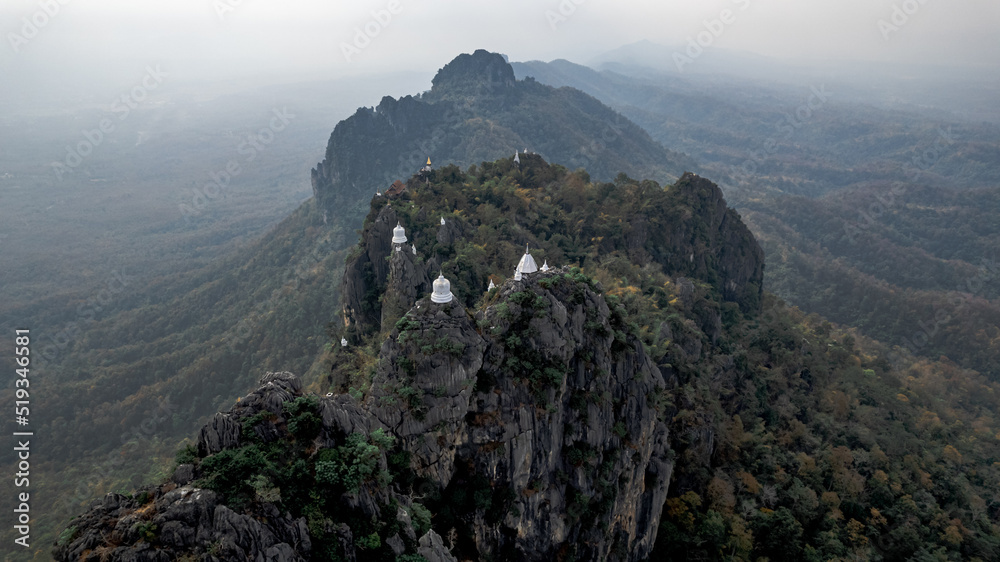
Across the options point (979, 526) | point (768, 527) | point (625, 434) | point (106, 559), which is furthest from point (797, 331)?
point (106, 559)

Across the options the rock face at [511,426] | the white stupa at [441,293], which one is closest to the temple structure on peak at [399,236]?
the rock face at [511,426]

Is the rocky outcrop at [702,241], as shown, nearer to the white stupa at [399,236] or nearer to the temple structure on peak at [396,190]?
the temple structure on peak at [396,190]

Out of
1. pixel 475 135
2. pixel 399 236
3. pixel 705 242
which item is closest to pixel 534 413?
pixel 399 236

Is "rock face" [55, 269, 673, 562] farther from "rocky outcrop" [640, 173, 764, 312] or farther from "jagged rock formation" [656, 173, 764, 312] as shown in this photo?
"jagged rock formation" [656, 173, 764, 312]

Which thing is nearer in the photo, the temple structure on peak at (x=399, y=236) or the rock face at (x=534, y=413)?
the rock face at (x=534, y=413)

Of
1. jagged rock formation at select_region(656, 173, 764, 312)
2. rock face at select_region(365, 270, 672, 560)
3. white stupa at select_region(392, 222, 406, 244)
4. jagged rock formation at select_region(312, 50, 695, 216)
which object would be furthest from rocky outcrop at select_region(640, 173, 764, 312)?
jagged rock formation at select_region(312, 50, 695, 216)

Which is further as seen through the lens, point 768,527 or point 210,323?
point 210,323

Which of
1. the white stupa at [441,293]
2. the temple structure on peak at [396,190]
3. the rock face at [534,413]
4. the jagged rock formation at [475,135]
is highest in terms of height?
the jagged rock formation at [475,135]

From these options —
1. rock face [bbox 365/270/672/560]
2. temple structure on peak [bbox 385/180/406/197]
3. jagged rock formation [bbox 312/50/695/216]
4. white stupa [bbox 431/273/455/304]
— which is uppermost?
jagged rock formation [bbox 312/50/695/216]

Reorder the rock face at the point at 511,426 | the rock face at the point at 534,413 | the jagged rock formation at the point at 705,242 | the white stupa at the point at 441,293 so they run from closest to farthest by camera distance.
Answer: the rock face at the point at 511,426
the rock face at the point at 534,413
the white stupa at the point at 441,293
the jagged rock formation at the point at 705,242

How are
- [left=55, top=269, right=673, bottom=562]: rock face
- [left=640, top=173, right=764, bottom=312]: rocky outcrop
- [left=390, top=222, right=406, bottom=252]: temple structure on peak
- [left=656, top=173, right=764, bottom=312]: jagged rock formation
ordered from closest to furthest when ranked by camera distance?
[left=55, top=269, right=673, bottom=562]: rock face, [left=390, top=222, right=406, bottom=252]: temple structure on peak, [left=640, top=173, right=764, bottom=312]: rocky outcrop, [left=656, top=173, right=764, bottom=312]: jagged rock formation

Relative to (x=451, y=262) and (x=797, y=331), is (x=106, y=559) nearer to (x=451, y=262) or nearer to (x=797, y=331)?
(x=451, y=262)
